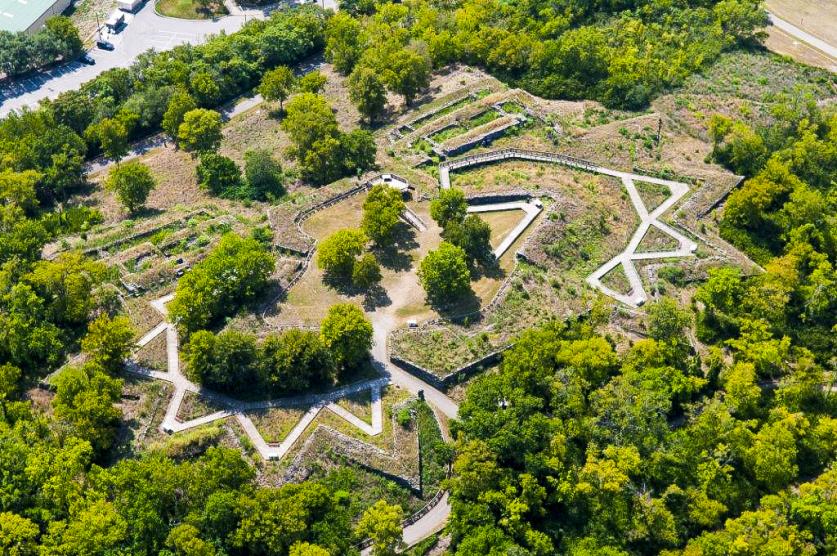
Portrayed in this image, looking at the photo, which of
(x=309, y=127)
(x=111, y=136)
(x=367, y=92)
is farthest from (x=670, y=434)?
(x=111, y=136)

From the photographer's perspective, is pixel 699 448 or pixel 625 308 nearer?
pixel 699 448

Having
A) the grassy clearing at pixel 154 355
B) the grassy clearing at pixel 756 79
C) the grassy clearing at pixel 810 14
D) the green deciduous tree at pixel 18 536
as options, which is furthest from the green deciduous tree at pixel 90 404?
the grassy clearing at pixel 810 14

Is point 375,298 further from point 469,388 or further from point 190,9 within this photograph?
point 190,9

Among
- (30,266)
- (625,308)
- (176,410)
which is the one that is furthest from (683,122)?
(30,266)

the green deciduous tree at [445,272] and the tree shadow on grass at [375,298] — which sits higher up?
the green deciduous tree at [445,272]

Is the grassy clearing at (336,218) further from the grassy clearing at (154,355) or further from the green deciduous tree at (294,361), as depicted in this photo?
the grassy clearing at (154,355)

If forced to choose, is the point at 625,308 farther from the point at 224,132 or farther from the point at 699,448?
the point at 224,132

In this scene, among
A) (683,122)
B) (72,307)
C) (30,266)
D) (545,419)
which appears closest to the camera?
(545,419)
